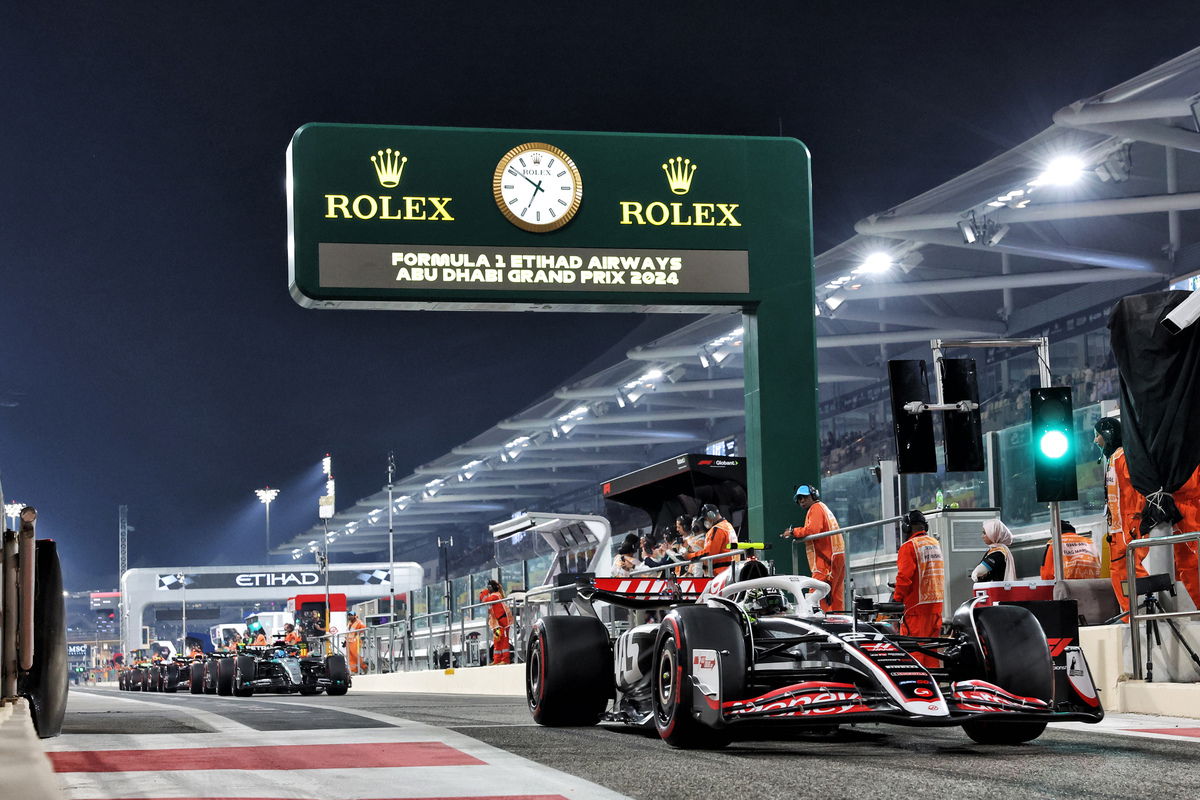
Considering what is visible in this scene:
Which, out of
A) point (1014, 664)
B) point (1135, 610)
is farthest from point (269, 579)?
point (1014, 664)

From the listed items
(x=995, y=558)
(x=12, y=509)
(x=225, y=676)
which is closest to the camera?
(x=995, y=558)

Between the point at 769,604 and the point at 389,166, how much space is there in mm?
9604

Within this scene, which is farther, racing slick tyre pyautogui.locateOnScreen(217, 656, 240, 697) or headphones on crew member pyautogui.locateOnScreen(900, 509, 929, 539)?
racing slick tyre pyautogui.locateOnScreen(217, 656, 240, 697)

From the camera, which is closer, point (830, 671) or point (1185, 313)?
point (830, 671)

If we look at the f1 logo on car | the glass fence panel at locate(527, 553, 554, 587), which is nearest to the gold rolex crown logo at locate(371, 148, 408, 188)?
the f1 logo on car

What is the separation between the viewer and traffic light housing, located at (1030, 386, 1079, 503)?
35.0 feet

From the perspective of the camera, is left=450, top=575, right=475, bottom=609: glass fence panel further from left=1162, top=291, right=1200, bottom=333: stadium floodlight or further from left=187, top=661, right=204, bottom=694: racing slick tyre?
left=1162, top=291, right=1200, bottom=333: stadium floodlight

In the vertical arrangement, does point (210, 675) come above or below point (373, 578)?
below

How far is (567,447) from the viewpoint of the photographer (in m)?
38.1

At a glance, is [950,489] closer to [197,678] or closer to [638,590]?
[638,590]

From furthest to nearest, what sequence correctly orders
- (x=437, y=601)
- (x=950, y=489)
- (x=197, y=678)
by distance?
1. (x=197, y=678)
2. (x=437, y=601)
3. (x=950, y=489)

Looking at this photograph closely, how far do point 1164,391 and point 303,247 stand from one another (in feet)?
30.4

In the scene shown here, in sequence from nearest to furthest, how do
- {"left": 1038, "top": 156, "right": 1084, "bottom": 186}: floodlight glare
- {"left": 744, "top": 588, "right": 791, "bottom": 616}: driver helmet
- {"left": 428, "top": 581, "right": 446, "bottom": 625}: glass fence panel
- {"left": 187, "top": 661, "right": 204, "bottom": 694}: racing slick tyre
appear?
{"left": 744, "top": 588, "right": 791, "bottom": 616}: driver helmet → {"left": 1038, "top": 156, "right": 1084, "bottom": 186}: floodlight glare → {"left": 428, "top": 581, "right": 446, "bottom": 625}: glass fence panel → {"left": 187, "top": 661, "right": 204, "bottom": 694}: racing slick tyre

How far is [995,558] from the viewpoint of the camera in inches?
477
